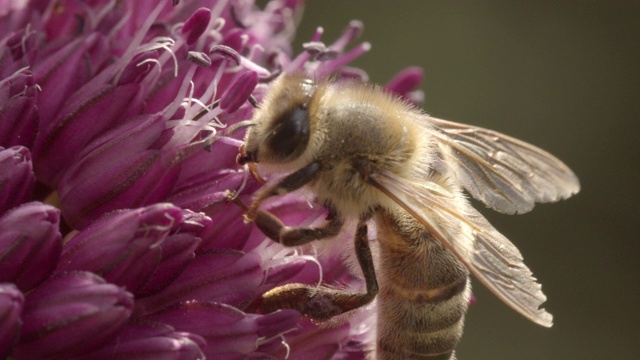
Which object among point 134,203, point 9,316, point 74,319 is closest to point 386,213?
point 134,203

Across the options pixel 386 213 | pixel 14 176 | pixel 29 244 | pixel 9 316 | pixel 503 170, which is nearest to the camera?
pixel 9 316

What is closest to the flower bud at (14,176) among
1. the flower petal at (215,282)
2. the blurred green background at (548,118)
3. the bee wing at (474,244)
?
the flower petal at (215,282)

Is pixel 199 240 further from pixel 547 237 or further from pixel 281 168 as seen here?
pixel 547 237

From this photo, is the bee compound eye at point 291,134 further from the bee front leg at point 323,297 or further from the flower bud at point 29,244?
the flower bud at point 29,244

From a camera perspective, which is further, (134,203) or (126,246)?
(134,203)

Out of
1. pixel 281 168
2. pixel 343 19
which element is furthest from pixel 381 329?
pixel 343 19

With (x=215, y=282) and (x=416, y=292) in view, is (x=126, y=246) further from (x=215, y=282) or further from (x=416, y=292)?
(x=416, y=292)
